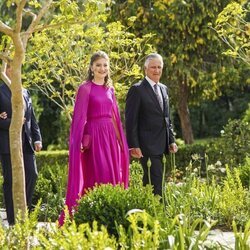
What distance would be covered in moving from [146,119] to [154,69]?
0.51 m

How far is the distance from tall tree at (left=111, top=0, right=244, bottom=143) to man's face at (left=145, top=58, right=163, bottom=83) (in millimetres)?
6654

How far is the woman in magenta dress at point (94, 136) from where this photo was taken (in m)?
5.75

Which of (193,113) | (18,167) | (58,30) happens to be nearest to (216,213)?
(18,167)

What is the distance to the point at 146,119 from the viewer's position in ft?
20.4

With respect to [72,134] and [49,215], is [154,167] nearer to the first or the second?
[72,134]

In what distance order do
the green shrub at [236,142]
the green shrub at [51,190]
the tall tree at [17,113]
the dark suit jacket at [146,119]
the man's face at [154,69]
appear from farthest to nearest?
the green shrub at [236,142] < the green shrub at [51,190] < the dark suit jacket at [146,119] < the man's face at [154,69] < the tall tree at [17,113]

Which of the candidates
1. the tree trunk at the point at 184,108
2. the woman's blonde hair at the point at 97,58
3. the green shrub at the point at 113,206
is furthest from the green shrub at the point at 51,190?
the tree trunk at the point at 184,108

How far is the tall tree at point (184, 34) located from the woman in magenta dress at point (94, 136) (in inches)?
274

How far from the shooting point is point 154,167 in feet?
20.2

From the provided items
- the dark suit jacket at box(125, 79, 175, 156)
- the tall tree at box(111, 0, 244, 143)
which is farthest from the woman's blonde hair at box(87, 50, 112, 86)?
the tall tree at box(111, 0, 244, 143)

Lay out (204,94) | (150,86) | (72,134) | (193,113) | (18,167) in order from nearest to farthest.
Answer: (18,167) < (72,134) < (150,86) < (204,94) < (193,113)

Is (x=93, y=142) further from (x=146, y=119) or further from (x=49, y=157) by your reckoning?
(x=49, y=157)

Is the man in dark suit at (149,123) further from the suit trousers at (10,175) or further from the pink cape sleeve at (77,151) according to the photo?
the suit trousers at (10,175)

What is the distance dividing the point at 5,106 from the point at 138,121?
4.45ft
